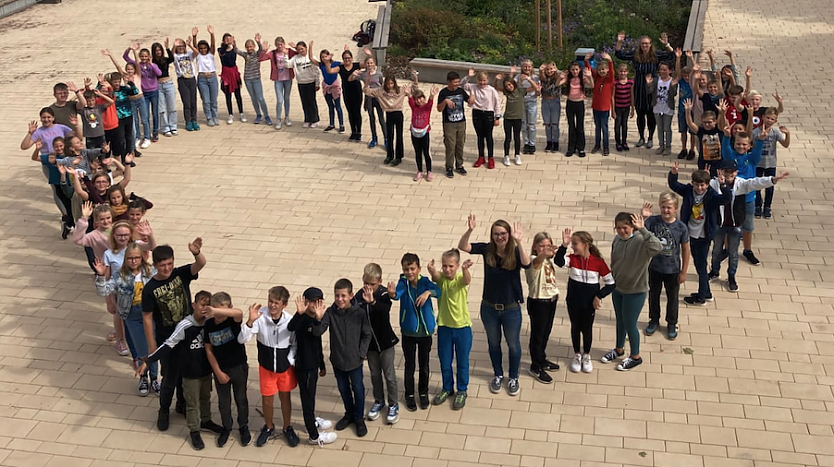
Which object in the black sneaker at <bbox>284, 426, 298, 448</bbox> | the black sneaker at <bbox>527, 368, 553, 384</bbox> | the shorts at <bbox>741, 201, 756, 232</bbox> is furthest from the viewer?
the shorts at <bbox>741, 201, 756, 232</bbox>

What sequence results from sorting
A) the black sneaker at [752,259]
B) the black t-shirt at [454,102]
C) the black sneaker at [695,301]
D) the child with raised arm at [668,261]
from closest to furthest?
the child with raised arm at [668,261], the black sneaker at [695,301], the black sneaker at [752,259], the black t-shirt at [454,102]

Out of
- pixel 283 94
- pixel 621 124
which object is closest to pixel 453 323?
pixel 621 124

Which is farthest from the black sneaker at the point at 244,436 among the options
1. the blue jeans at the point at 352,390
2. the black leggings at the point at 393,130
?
the black leggings at the point at 393,130

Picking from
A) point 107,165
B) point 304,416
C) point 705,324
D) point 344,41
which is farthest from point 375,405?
point 344,41

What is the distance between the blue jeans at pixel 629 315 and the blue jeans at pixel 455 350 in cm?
161

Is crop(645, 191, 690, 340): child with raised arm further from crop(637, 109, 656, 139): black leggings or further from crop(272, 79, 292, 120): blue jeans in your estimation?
crop(272, 79, 292, 120): blue jeans

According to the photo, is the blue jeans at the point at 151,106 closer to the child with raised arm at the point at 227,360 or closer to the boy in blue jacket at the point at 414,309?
the child with raised arm at the point at 227,360

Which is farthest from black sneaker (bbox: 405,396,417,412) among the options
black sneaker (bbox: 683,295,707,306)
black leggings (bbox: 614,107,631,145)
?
black leggings (bbox: 614,107,631,145)

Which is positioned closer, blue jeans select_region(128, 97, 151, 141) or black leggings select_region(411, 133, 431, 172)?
black leggings select_region(411, 133, 431, 172)

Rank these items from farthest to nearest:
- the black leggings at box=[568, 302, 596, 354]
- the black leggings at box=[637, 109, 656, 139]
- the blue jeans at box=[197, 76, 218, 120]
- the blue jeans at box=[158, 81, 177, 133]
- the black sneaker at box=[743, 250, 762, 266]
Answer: the blue jeans at box=[197, 76, 218, 120] → the blue jeans at box=[158, 81, 177, 133] → the black leggings at box=[637, 109, 656, 139] → the black sneaker at box=[743, 250, 762, 266] → the black leggings at box=[568, 302, 596, 354]

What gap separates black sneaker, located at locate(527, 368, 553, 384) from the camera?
934 cm

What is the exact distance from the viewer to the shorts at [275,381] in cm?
837

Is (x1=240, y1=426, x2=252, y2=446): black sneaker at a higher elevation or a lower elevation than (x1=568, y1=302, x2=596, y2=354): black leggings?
lower

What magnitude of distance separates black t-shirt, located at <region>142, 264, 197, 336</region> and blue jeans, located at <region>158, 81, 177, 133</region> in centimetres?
772
